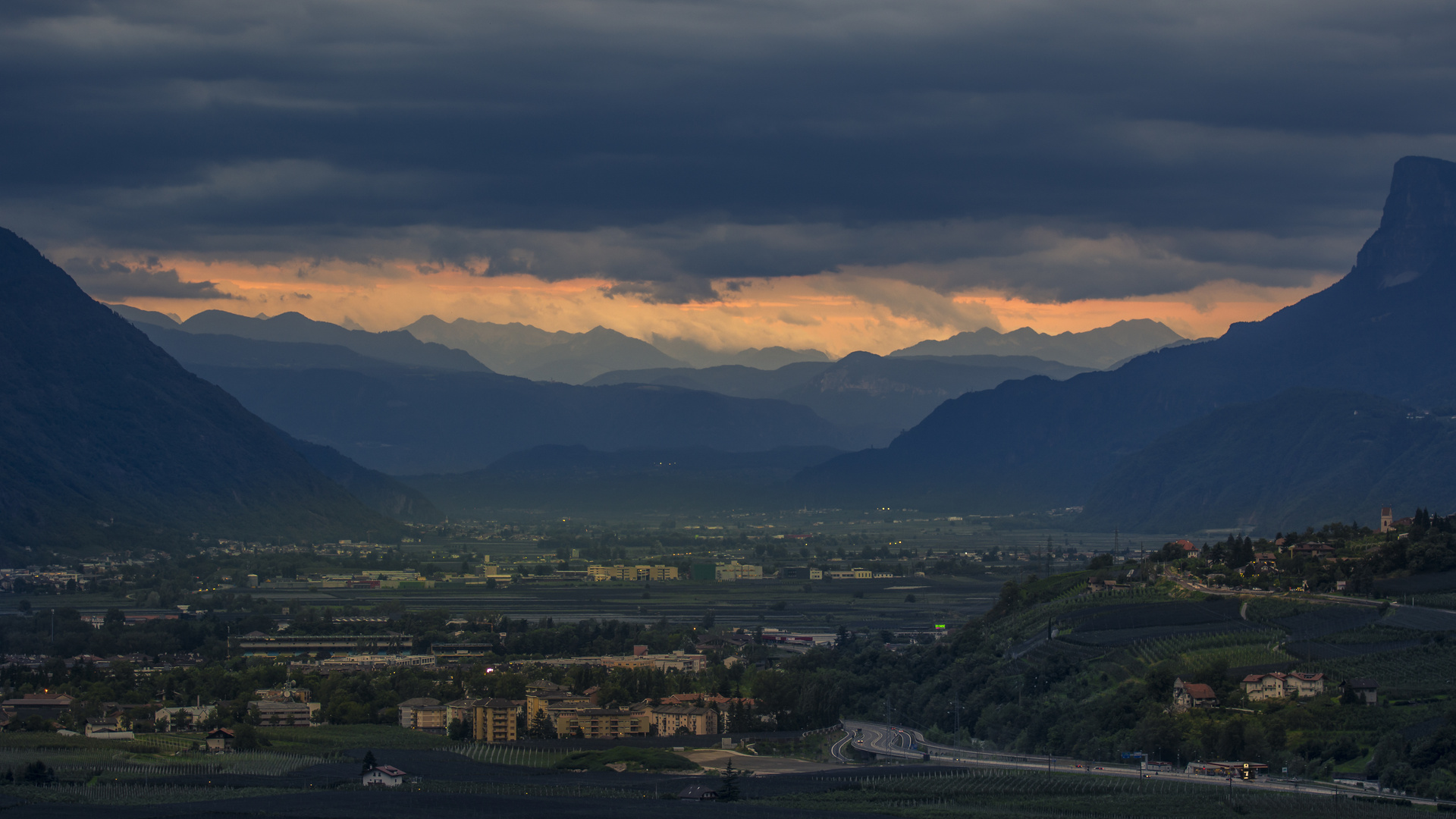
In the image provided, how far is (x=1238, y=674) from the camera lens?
86125mm

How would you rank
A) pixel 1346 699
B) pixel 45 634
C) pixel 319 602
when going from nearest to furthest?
pixel 1346 699 < pixel 45 634 < pixel 319 602

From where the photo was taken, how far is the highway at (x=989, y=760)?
2709 inches

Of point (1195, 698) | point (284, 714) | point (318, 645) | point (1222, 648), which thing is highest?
point (1222, 648)

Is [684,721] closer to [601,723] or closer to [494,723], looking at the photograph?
[601,723]

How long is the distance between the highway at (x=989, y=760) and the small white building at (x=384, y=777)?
19.1 meters

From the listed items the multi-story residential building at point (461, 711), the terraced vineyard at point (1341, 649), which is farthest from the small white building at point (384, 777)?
the terraced vineyard at point (1341, 649)

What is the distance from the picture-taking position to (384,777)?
77000 mm

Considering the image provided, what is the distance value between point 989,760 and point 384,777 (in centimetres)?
2534

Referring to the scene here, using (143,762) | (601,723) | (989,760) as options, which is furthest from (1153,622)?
(143,762)

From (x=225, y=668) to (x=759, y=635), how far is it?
37500mm

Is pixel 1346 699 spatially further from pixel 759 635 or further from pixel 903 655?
pixel 759 635

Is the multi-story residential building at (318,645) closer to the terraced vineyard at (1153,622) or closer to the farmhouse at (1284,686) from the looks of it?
the terraced vineyard at (1153,622)

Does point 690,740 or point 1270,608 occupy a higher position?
point 1270,608

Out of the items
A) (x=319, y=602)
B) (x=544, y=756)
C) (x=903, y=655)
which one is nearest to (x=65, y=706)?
(x=544, y=756)
